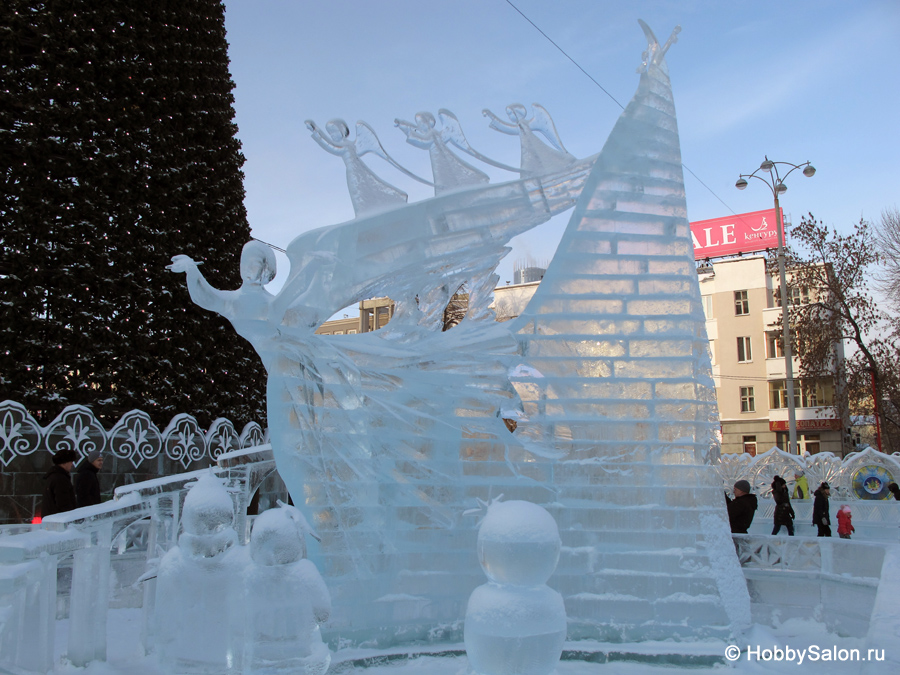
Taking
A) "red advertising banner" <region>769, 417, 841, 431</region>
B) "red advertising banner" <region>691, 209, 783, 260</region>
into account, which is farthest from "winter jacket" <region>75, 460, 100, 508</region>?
"red advertising banner" <region>691, 209, 783, 260</region>

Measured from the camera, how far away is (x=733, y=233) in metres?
34.8

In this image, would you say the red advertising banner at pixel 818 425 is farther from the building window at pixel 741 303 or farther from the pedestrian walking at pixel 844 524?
the pedestrian walking at pixel 844 524

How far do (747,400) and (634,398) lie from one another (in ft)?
91.1

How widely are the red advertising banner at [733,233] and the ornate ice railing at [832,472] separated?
21.7 m

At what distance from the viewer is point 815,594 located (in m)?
7.12

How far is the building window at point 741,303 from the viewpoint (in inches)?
1253

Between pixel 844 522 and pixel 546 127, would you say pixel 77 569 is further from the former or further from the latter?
pixel 844 522

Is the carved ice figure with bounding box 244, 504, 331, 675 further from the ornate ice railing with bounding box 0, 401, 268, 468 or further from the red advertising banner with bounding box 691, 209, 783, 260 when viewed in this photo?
the red advertising banner with bounding box 691, 209, 783, 260

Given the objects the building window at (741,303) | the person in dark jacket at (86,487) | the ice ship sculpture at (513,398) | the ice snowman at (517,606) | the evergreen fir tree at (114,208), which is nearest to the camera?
the ice snowman at (517,606)

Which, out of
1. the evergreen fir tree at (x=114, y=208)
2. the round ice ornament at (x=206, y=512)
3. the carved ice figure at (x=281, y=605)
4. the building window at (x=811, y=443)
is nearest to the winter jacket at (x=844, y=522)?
the evergreen fir tree at (x=114, y=208)

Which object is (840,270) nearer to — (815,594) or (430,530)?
(815,594)

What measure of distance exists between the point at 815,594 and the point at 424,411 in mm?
4404

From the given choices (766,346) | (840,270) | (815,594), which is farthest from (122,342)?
(766,346)

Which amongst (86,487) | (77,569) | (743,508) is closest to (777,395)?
(743,508)
